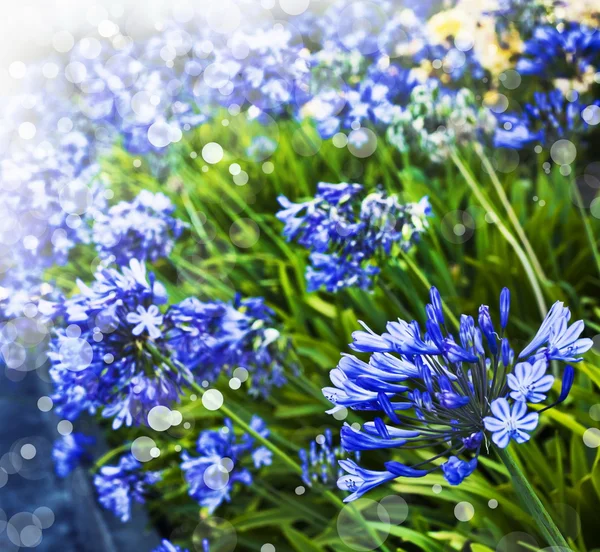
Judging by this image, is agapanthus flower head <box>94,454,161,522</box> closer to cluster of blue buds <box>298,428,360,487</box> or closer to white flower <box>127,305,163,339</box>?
cluster of blue buds <box>298,428,360,487</box>

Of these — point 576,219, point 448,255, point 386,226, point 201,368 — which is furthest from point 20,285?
point 576,219

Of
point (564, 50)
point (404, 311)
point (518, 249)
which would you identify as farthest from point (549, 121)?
point (404, 311)

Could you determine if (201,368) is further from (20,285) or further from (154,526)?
(154,526)

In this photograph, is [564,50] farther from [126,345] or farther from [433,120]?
[126,345]

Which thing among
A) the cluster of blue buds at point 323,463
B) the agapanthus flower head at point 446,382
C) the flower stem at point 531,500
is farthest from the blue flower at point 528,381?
the cluster of blue buds at point 323,463

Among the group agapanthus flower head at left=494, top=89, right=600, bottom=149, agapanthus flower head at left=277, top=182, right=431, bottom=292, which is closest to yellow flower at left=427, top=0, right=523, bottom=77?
agapanthus flower head at left=494, top=89, right=600, bottom=149

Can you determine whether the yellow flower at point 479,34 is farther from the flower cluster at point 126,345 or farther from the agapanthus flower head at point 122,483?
the agapanthus flower head at point 122,483
